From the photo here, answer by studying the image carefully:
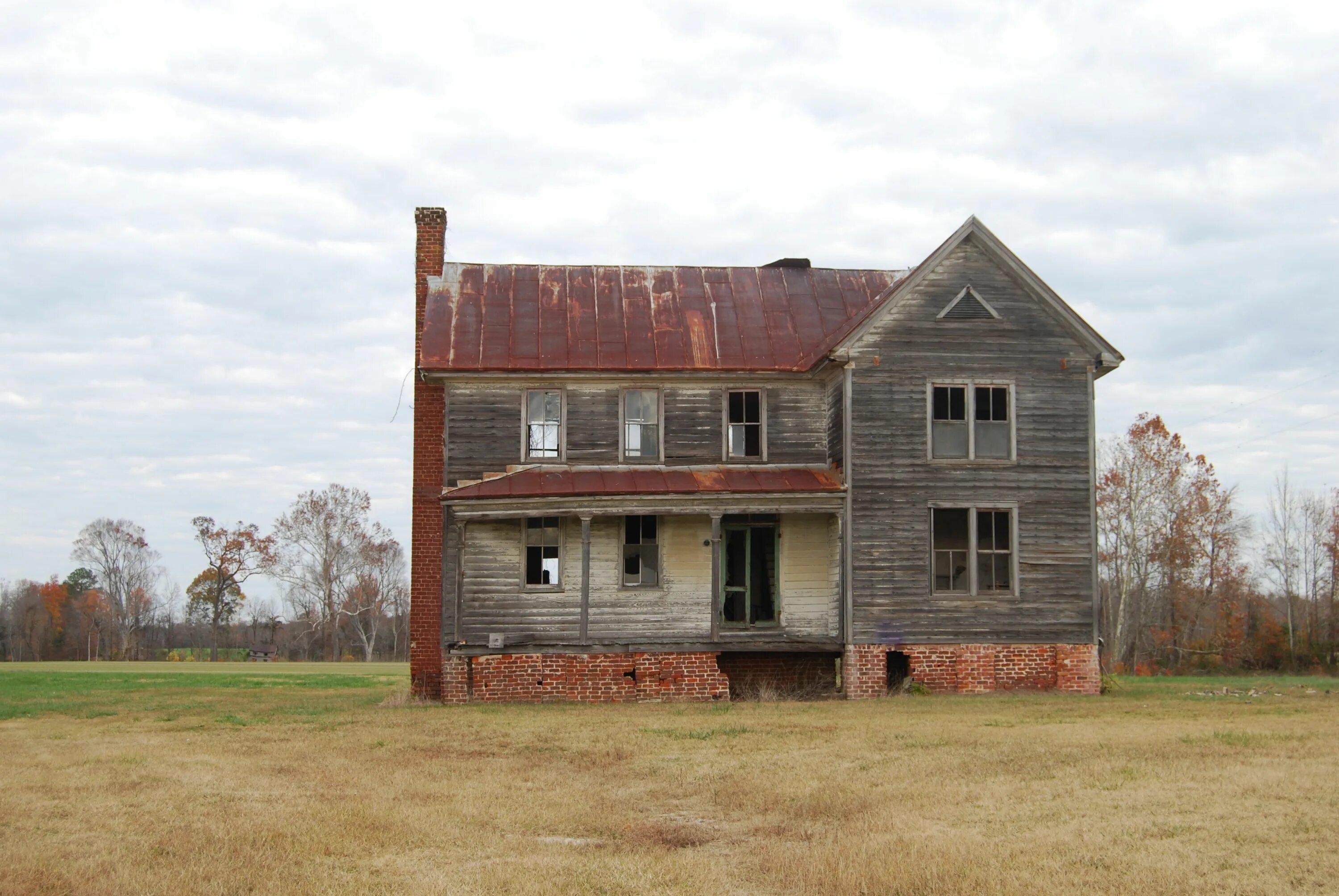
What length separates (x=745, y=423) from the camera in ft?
81.9

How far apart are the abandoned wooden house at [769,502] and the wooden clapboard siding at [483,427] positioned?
0.04 m

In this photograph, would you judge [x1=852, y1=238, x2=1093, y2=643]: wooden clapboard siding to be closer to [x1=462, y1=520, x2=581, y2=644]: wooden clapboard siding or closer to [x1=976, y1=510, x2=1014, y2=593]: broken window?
[x1=976, y1=510, x2=1014, y2=593]: broken window

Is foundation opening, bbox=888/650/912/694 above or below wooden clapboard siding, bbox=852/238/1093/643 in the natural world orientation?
below

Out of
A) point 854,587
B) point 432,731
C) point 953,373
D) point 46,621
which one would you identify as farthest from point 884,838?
point 46,621

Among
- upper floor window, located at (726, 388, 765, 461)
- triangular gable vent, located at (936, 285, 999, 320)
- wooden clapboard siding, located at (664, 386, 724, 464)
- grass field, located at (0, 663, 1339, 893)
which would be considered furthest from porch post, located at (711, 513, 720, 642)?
triangular gable vent, located at (936, 285, 999, 320)

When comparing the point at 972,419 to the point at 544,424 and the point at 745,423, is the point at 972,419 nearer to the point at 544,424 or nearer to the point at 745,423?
the point at 745,423

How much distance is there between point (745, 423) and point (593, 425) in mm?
2901

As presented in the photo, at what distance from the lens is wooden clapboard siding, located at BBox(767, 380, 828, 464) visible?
24797 millimetres

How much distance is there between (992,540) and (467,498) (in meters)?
9.44

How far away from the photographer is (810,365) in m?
24.5

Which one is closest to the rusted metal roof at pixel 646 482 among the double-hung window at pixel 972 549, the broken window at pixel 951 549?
the broken window at pixel 951 549

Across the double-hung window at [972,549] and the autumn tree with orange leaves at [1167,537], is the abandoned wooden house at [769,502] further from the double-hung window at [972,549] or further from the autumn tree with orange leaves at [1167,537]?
the autumn tree with orange leaves at [1167,537]

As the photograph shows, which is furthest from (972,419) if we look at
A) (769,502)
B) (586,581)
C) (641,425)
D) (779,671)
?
(586,581)

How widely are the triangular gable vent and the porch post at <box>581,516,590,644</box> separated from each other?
7.43m
